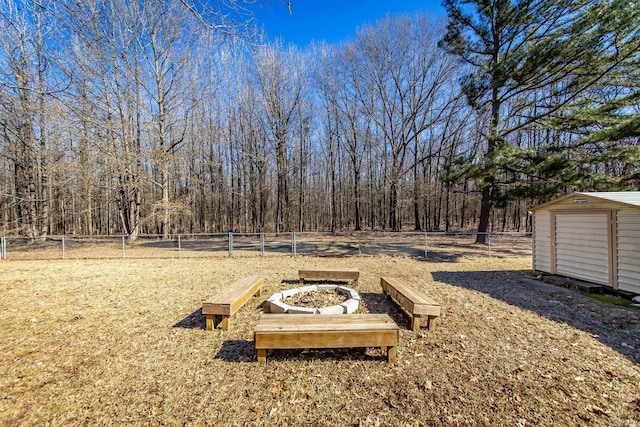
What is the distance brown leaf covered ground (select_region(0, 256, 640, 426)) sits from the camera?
2.35 m

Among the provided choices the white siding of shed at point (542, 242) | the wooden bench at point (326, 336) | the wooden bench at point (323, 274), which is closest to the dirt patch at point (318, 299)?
the wooden bench at point (323, 274)

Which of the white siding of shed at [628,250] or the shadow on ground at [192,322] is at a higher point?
the white siding of shed at [628,250]

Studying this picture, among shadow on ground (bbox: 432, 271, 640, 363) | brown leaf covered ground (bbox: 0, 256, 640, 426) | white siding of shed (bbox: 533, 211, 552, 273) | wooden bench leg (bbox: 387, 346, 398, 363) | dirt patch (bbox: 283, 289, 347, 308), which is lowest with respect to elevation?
shadow on ground (bbox: 432, 271, 640, 363)

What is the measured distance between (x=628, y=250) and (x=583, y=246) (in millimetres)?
900

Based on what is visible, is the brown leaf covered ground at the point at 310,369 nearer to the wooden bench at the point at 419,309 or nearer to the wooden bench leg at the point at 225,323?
the wooden bench leg at the point at 225,323

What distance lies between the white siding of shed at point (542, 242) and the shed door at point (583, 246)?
0.24 m

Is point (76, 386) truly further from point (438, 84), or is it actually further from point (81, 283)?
point (438, 84)

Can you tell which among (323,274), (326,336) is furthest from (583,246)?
(326,336)

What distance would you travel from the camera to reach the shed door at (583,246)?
596 cm

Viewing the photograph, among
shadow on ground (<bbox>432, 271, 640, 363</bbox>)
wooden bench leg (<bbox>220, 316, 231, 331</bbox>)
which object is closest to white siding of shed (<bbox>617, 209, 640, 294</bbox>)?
shadow on ground (<bbox>432, 271, 640, 363</bbox>)

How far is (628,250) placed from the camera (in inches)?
218

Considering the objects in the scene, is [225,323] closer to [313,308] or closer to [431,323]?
[313,308]

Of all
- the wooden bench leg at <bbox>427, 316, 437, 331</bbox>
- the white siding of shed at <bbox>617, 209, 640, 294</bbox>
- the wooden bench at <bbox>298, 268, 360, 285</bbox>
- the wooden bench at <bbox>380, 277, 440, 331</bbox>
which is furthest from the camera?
the wooden bench at <bbox>298, 268, 360, 285</bbox>

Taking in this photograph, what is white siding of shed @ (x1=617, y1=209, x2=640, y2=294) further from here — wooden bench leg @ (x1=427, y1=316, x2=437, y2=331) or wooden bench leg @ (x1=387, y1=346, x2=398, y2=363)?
wooden bench leg @ (x1=387, y1=346, x2=398, y2=363)
